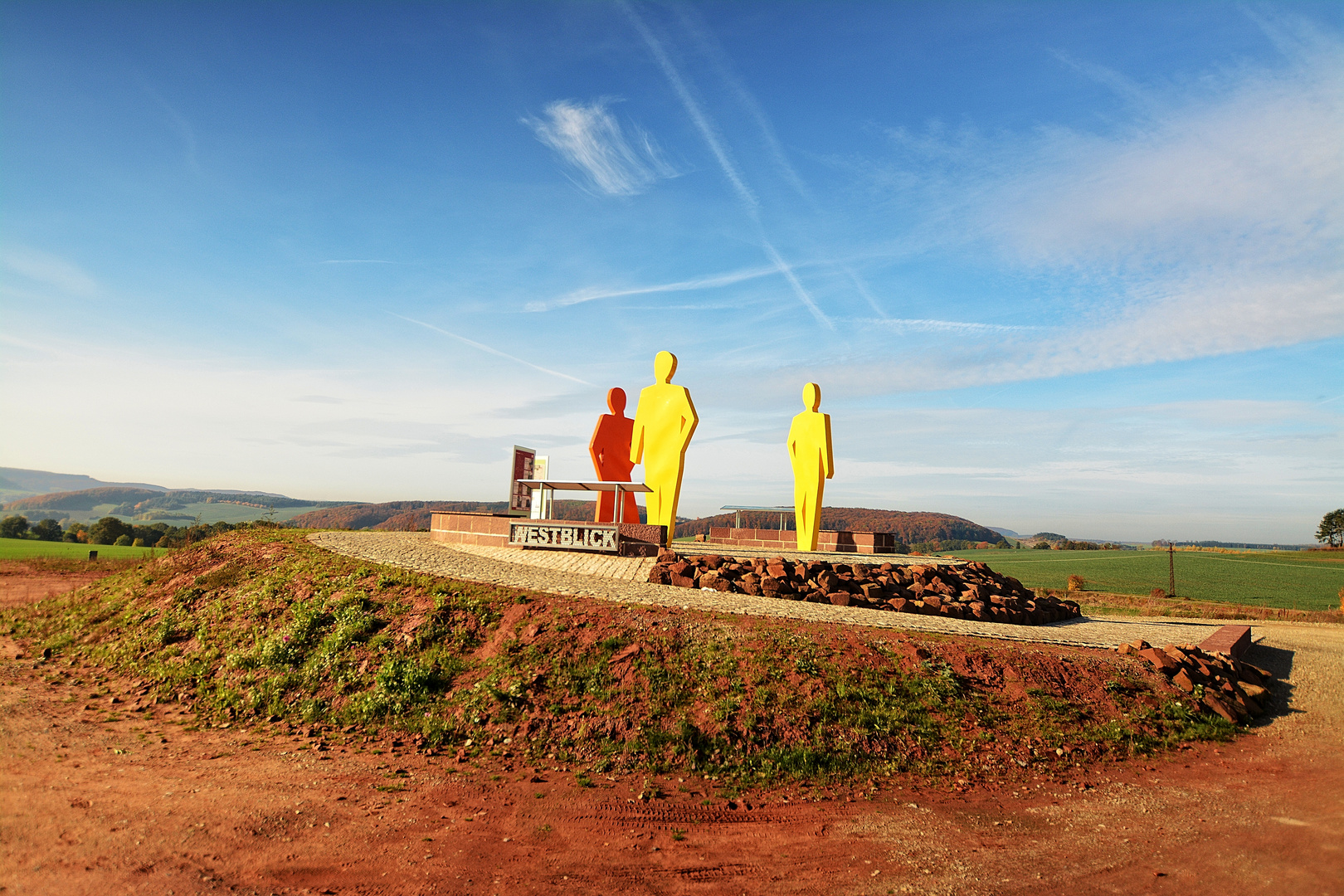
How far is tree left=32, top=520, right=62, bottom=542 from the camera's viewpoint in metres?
38.8

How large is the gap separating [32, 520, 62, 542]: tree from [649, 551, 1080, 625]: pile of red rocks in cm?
4315

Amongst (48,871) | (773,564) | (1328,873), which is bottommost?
(48,871)

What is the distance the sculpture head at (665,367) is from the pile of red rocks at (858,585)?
230 inches

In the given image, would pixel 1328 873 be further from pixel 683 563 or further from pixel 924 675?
pixel 683 563

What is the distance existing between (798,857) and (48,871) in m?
5.73

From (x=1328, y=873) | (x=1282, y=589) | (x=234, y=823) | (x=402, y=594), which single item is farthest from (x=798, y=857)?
(x=1282, y=589)

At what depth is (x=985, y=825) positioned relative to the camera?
600 centimetres

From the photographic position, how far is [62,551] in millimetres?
28344

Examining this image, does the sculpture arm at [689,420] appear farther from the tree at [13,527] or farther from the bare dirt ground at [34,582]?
the tree at [13,527]

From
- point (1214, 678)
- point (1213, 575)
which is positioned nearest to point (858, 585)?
point (1214, 678)

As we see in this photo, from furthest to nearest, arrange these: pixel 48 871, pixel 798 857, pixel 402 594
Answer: pixel 402 594 < pixel 798 857 < pixel 48 871

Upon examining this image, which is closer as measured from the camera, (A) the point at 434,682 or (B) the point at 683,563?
(A) the point at 434,682

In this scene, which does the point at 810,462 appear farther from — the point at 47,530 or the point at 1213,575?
the point at 47,530

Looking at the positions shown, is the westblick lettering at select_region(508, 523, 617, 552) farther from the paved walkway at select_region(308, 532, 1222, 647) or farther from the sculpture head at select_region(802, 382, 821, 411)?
the sculpture head at select_region(802, 382, 821, 411)
